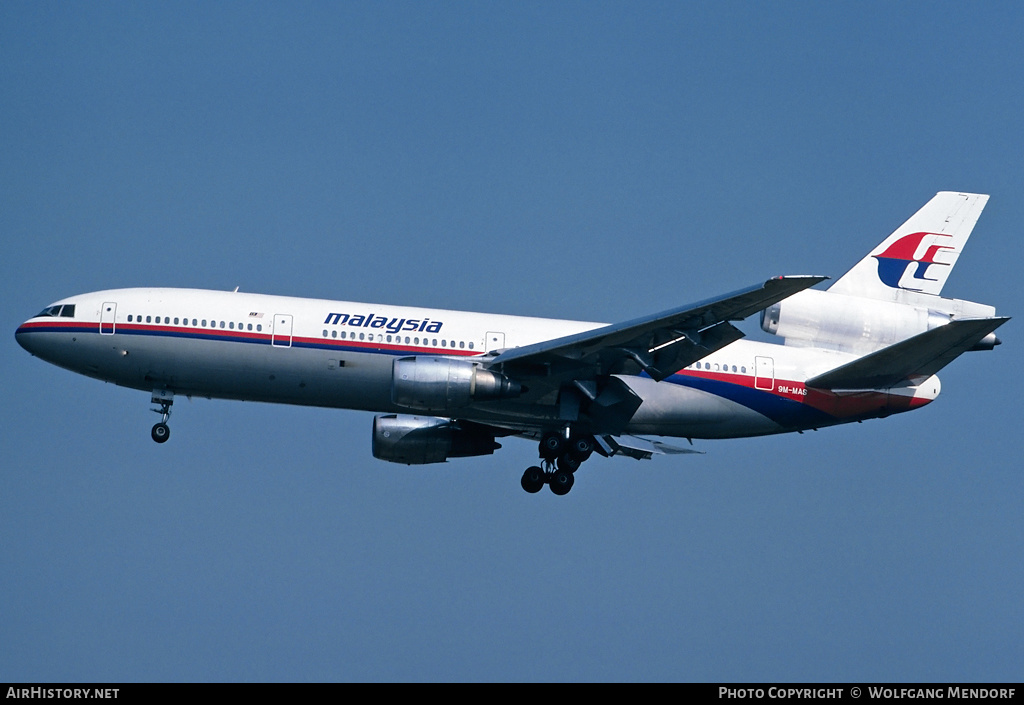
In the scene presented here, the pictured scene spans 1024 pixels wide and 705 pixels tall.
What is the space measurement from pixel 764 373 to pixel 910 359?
4051 millimetres

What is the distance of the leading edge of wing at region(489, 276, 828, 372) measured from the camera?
3267 centimetres

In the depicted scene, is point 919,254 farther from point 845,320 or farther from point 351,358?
point 351,358

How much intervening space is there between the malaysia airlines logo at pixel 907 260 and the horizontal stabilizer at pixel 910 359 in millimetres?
3598

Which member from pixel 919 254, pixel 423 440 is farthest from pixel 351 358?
pixel 919 254

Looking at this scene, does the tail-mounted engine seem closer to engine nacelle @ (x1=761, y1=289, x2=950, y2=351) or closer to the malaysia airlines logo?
engine nacelle @ (x1=761, y1=289, x2=950, y2=351)

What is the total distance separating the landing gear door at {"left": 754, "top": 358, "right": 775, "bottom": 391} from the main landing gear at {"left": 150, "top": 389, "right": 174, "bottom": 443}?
54.4ft

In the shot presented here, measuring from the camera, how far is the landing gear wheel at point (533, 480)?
40.2 metres

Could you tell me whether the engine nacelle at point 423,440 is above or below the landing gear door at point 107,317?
below

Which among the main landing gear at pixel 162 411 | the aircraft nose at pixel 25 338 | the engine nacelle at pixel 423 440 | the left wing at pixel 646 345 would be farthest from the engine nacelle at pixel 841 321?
the aircraft nose at pixel 25 338

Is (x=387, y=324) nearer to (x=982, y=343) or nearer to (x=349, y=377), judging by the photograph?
(x=349, y=377)

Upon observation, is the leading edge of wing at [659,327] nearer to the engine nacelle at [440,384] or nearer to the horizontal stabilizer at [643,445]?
the engine nacelle at [440,384]

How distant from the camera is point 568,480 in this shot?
40.0m
